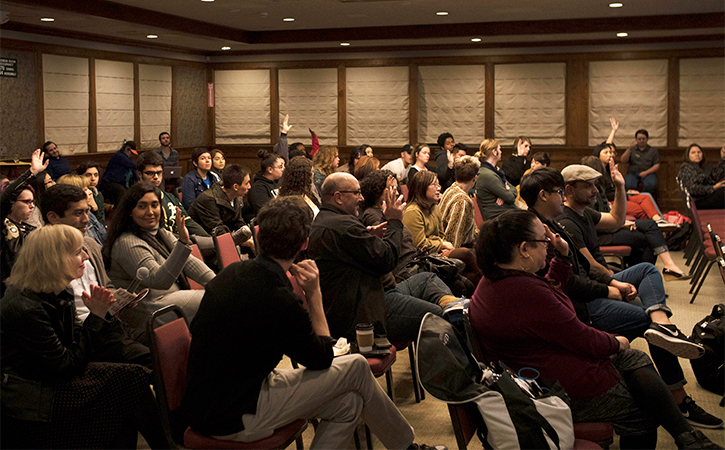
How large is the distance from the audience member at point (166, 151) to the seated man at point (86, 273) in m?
8.49

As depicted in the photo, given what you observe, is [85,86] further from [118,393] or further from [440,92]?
[118,393]

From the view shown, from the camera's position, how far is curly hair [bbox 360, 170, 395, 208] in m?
4.46

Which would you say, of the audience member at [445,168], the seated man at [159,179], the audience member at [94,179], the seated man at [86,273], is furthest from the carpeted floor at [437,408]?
the audience member at [445,168]

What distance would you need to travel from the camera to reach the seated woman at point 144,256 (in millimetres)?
3336

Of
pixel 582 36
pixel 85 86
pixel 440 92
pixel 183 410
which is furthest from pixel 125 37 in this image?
pixel 183 410

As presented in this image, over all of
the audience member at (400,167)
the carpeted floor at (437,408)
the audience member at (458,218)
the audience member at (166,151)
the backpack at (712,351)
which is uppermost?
the audience member at (166,151)

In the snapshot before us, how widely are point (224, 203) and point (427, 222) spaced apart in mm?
1857

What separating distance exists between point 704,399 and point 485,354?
192 cm

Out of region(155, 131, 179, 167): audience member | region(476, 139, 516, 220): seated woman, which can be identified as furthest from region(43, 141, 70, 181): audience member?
region(476, 139, 516, 220): seated woman

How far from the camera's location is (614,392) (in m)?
2.41

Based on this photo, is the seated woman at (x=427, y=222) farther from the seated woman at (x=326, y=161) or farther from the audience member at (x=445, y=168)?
the audience member at (x=445, y=168)

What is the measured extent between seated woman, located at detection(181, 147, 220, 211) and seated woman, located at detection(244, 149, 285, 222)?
103 centimetres

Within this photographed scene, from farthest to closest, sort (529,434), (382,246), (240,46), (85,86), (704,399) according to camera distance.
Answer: (240,46), (85,86), (704,399), (382,246), (529,434)

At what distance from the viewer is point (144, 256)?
3.37 metres
